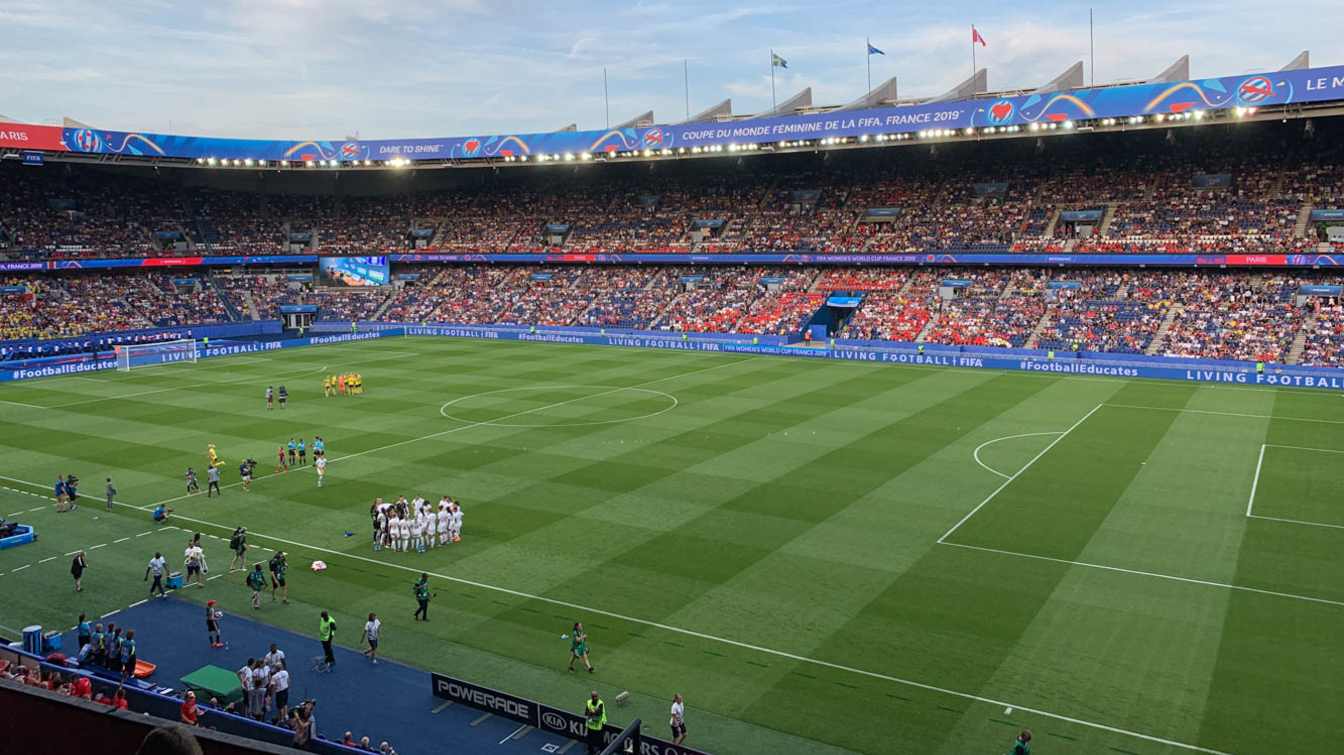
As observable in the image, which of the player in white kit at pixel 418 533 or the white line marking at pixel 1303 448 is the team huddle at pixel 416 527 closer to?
the player in white kit at pixel 418 533

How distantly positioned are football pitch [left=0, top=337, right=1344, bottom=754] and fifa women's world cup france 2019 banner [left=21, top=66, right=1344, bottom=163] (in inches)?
752

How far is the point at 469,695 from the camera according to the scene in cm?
1736

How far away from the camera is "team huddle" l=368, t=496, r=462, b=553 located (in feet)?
85.1

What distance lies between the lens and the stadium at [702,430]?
58.5 feet

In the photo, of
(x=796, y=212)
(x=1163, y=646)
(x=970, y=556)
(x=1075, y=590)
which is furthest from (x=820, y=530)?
(x=796, y=212)

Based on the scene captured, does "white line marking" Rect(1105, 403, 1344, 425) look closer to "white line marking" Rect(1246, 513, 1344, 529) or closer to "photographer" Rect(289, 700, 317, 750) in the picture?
"white line marking" Rect(1246, 513, 1344, 529)

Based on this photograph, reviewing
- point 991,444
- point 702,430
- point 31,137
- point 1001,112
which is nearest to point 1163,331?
point 1001,112

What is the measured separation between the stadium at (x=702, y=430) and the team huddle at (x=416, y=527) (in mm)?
110

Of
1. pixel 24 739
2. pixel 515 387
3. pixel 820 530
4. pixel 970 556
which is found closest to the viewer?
pixel 24 739

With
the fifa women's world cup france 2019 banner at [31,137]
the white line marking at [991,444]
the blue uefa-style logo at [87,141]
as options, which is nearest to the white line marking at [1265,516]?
the white line marking at [991,444]

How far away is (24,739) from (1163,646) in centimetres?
1988

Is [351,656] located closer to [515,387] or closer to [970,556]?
[970,556]

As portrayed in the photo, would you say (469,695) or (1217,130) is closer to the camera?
(469,695)

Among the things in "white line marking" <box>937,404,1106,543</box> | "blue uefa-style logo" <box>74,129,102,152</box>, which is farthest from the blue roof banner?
"blue uefa-style logo" <box>74,129,102,152</box>
